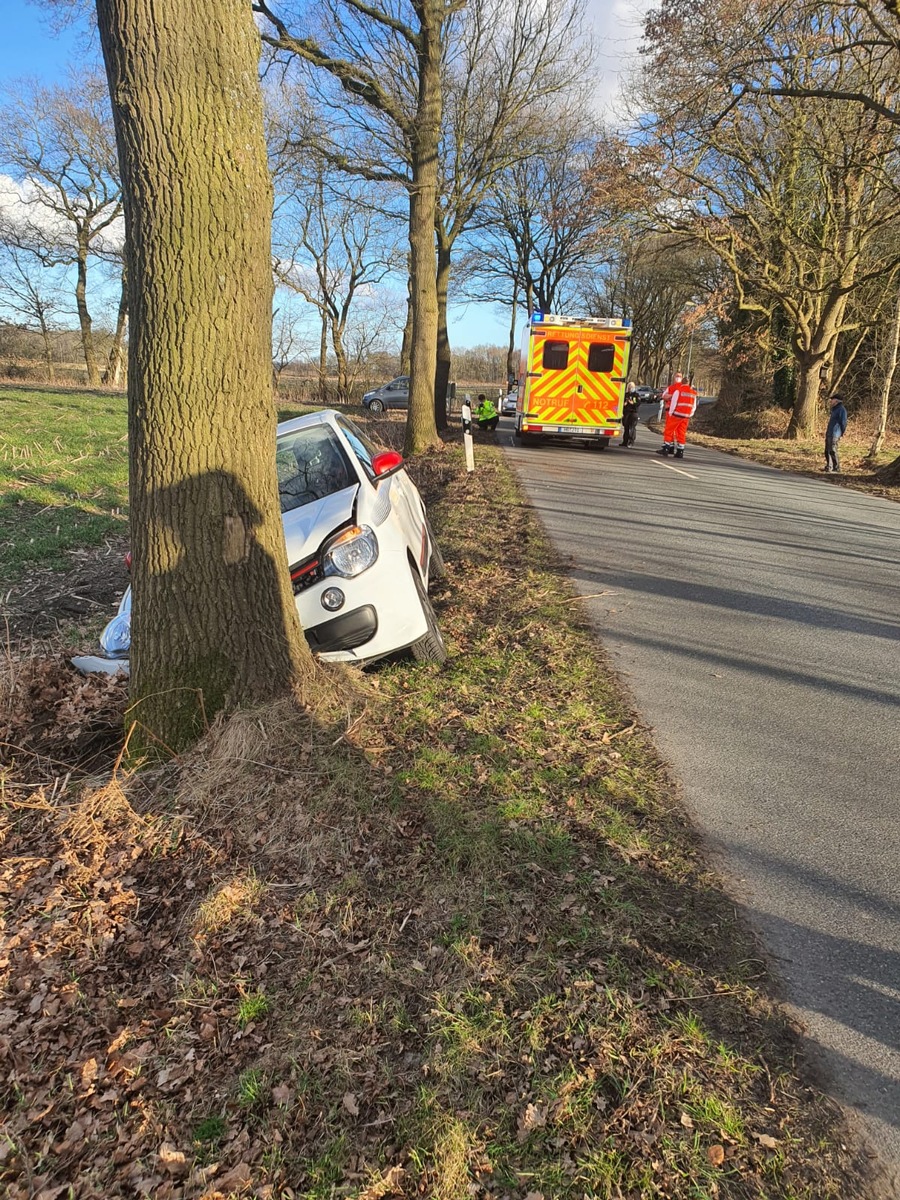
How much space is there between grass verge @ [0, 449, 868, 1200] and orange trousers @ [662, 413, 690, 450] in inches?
614

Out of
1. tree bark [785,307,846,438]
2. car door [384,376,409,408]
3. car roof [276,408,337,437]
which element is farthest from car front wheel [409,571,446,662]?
car door [384,376,409,408]

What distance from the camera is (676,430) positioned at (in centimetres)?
1788

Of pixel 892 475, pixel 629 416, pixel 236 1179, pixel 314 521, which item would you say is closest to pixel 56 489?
pixel 314 521

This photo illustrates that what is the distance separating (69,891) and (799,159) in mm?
24079

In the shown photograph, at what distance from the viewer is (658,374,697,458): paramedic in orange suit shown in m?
17.4

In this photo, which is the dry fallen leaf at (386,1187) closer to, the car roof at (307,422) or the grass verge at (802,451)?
the car roof at (307,422)

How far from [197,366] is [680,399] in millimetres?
16349

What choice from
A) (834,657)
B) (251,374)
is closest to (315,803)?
(251,374)

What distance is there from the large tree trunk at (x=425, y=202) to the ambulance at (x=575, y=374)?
10.4ft

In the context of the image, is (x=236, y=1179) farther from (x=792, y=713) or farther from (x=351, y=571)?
(x=792, y=713)

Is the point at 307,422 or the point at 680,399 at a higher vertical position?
the point at 680,399

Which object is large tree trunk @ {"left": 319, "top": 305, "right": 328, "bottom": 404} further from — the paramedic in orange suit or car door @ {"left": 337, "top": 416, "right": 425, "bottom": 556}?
car door @ {"left": 337, "top": 416, "right": 425, "bottom": 556}

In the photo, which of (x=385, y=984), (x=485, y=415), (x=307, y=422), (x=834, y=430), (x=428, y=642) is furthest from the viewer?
(x=485, y=415)

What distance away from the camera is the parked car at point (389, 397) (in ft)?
114
